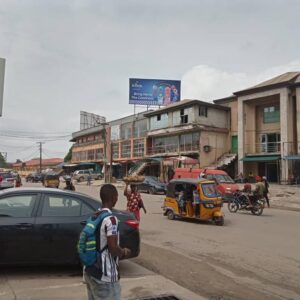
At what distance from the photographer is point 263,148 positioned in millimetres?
45688

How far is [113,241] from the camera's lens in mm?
3656

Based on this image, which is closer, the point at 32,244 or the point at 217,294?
the point at 217,294

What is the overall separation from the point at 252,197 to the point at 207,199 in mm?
4723

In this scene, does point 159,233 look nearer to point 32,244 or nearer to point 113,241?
point 32,244

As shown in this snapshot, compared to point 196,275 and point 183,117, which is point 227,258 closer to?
point 196,275

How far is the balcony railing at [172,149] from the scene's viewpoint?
49.2 m

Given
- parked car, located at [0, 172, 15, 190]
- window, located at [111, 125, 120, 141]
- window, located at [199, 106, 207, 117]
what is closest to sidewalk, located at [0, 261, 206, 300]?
parked car, located at [0, 172, 15, 190]

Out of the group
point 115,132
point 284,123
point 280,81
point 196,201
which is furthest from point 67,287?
point 115,132

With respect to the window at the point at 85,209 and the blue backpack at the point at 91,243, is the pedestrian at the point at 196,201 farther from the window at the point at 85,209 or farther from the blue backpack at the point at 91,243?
the blue backpack at the point at 91,243

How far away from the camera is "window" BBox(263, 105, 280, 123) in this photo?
4450 cm

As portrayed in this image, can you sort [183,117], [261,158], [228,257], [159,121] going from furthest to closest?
[159,121] → [183,117] → [261,158] → [228,257]

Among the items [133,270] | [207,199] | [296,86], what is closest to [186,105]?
[296,86]

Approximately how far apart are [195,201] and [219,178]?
37.2 feet

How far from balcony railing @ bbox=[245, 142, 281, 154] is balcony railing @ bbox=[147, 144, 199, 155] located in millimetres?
5898
